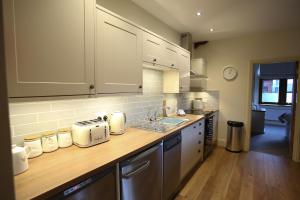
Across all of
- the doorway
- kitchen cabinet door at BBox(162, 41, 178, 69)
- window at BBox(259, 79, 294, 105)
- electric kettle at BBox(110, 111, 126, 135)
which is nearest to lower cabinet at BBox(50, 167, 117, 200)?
electric kettle at BBox(110, 111, 126, 135)

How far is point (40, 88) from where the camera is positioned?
1.06 m

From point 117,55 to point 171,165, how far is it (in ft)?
4.56

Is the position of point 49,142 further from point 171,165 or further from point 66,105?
point 171,165

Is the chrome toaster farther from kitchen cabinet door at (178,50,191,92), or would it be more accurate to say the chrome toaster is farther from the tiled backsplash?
kitchen cabinet door at (178,50,191,92)

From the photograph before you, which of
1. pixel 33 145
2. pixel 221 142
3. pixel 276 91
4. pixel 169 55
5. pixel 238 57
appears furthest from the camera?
pixel 276 91

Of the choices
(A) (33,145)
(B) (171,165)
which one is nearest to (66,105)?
(A) (33,145)

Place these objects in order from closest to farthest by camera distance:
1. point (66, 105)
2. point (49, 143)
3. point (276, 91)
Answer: point (49, 143) → point (66, 105) → point (276, 91)

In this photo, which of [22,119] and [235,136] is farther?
[235,136]

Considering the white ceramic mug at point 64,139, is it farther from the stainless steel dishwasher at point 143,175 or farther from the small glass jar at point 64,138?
the stainless steel dishwasher at point 143,175

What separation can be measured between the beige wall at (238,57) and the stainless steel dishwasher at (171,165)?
2.41 m

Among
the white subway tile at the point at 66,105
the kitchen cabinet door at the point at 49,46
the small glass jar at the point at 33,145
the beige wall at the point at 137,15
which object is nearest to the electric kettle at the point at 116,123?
the white subway tile at the point at 66,105

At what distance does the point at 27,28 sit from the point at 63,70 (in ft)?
1.00

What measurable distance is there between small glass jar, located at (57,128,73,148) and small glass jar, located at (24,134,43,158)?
0.52ft

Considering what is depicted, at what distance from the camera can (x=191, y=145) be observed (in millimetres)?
2688
